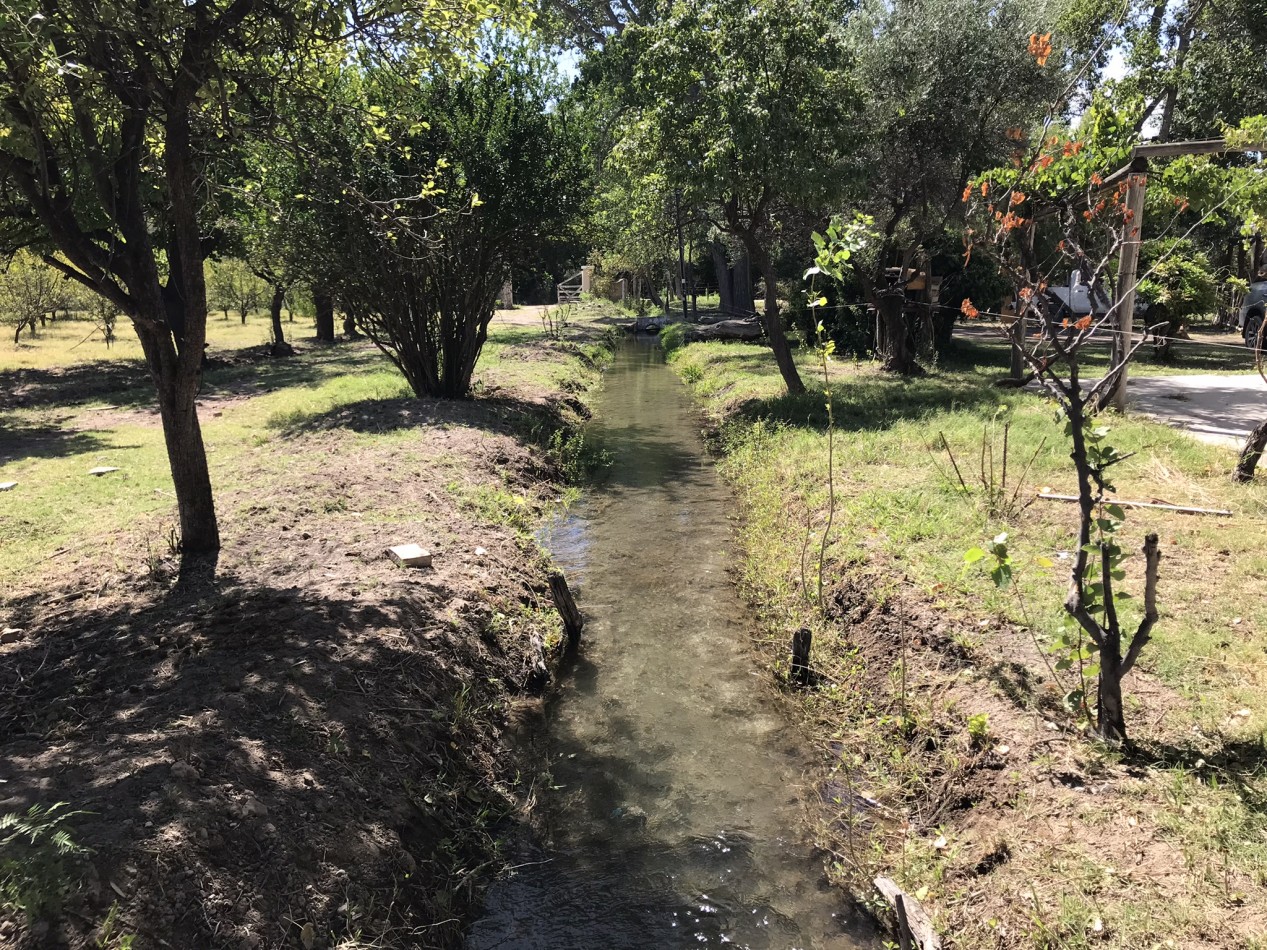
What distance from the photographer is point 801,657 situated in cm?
602

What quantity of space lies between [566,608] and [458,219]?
8305 mm

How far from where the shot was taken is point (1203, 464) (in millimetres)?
8250

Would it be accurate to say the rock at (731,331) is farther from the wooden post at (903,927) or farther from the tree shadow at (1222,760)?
the wooden post at (903,927)

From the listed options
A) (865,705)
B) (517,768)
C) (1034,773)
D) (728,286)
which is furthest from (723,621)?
(728,286)

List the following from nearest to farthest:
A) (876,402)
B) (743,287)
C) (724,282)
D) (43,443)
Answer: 1. (43,443)
2. (876,402)
3. (743,287)
4. (724,282)

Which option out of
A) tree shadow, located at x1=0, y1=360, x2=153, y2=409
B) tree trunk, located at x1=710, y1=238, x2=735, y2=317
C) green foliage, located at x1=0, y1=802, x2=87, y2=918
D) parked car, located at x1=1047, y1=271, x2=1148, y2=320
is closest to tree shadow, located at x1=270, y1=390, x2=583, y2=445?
tree shadow, located at x1=0, y1=360, x2=153, y2=409

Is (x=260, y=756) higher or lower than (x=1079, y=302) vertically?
lower

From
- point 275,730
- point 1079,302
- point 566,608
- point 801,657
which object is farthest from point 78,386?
point 1079,302

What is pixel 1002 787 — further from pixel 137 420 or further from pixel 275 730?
pixel 137 420

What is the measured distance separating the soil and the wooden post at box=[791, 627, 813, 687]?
0.29 meters

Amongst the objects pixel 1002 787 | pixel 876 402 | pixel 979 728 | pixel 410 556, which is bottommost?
pixel 1002 787

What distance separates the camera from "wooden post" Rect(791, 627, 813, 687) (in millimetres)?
6000

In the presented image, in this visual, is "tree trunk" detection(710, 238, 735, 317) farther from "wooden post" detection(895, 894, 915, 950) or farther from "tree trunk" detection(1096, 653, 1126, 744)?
"wooden post" detection(895, 894, 915, 950)

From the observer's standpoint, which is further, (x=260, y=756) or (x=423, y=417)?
(x=423, y=417)
